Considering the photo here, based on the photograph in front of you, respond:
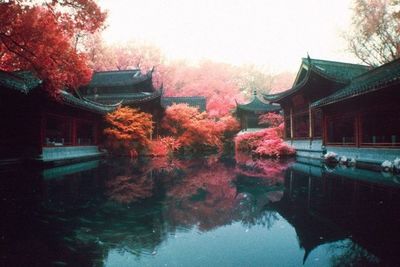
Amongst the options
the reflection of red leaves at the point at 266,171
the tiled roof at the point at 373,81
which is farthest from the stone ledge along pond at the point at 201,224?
the tiled roof at the point at 373,81

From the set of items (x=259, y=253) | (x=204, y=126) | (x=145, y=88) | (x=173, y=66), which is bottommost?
(x=259, y=253)

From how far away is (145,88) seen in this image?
32.4 meters

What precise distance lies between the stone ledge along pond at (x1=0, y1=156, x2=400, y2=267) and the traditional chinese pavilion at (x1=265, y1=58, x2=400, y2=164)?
5.22m

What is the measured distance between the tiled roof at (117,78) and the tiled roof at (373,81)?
1930cm

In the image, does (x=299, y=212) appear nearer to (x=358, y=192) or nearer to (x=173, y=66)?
(x=358, y=192)

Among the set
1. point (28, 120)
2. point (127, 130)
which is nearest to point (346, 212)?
point (28, 120)

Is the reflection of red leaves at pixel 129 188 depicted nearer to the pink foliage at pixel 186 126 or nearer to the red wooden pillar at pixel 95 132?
the red wooden pillar at pixel 95 132

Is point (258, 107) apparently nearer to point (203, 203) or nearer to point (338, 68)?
point (338, 68)

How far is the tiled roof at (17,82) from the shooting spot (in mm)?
11781

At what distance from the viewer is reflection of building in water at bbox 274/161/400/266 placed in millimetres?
4520

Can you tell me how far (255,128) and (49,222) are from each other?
34.4 m

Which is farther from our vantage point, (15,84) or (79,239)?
A: (15,84)

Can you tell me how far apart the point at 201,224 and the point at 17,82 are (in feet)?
39.2

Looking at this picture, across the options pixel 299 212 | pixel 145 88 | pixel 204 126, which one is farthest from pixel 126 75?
pixel 299 212
